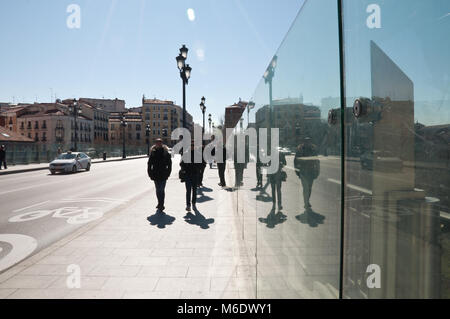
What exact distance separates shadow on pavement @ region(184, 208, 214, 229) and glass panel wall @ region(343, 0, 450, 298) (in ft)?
18.0

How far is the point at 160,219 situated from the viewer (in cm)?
702

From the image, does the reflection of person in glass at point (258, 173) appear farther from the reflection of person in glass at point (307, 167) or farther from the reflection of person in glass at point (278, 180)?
the reflection of person in glass at point (307, 167)

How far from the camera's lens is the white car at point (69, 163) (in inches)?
792

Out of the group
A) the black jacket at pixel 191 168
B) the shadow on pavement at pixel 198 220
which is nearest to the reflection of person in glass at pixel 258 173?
the shadow on pavement at pixel 198 220

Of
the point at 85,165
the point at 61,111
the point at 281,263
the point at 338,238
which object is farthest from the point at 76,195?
the point at 61,111

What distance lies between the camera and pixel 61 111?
3305 inches

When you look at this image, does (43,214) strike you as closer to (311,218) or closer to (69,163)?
(311,218)

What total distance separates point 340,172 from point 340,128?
179mm

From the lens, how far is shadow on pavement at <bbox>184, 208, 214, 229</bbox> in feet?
21.5

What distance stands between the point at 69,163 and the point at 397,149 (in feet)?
75.7

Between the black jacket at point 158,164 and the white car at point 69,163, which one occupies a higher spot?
the black jacket at point 158,164

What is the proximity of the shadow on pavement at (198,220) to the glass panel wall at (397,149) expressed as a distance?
5484mm
